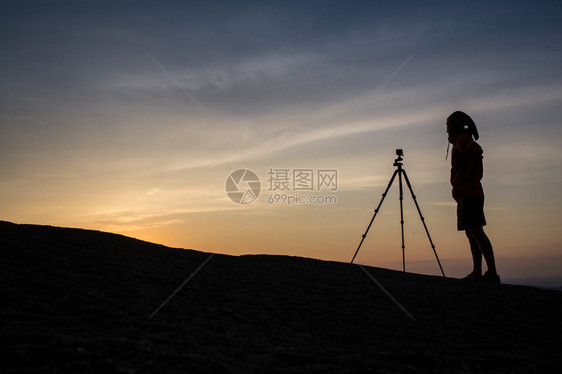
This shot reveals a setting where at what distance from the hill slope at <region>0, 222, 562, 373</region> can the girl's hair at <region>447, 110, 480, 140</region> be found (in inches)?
113

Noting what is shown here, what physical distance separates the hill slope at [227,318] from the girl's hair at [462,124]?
2875 millimetres

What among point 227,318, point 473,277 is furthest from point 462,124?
point 227,318

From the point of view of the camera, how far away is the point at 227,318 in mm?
3805

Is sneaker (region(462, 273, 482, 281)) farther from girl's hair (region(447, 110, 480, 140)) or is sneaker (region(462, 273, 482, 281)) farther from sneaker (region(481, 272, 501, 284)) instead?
girl's hair (region(447, 110, 480, 140))

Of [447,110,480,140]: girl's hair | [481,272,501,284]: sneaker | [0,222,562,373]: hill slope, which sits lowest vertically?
[0,222,562,373]: hill slope

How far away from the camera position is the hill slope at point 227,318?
2705 millimetres

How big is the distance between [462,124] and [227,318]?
19.4 feet

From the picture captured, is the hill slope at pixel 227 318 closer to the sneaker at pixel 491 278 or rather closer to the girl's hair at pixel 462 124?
the sneaker at pixel 491 278

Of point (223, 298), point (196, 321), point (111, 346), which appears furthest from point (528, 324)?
point (111, 346)

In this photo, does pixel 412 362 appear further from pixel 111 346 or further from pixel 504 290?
pixel 504 290

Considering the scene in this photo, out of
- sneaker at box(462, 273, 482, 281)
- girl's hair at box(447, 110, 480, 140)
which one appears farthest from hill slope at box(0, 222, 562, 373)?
girl's hair at box(447, 110, 480, 140)

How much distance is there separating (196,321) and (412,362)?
166 centimetres

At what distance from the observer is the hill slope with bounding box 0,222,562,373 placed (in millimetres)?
2705

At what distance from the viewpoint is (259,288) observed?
5078 mm
